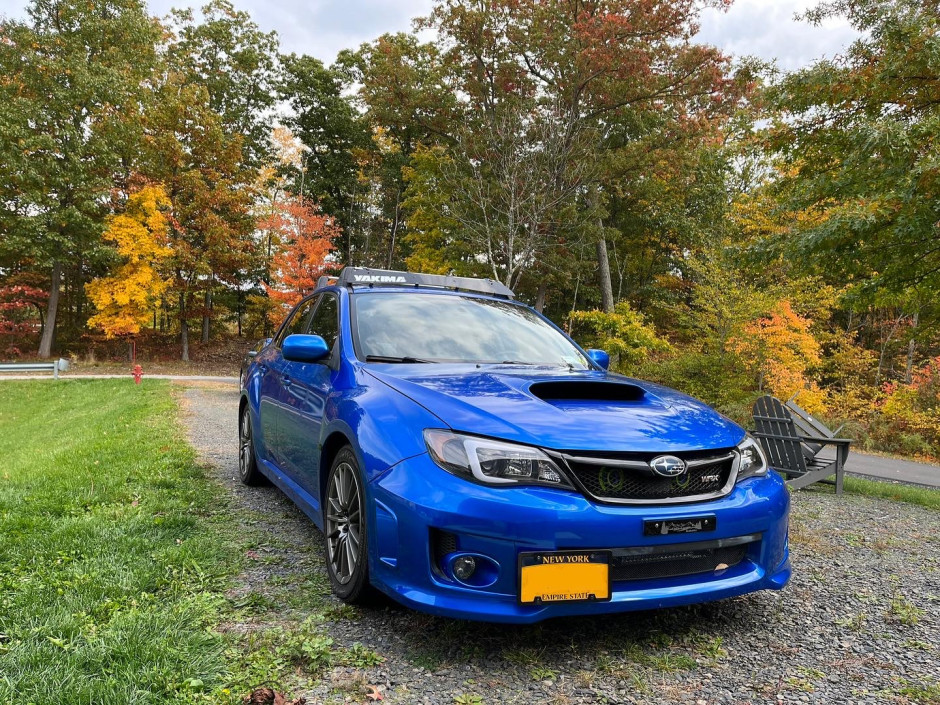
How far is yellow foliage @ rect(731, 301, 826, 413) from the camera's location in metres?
16.0

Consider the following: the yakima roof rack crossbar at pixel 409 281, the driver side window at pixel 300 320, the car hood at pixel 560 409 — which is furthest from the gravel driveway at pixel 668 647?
the yakima roof rack crossbar at pixel 409 281

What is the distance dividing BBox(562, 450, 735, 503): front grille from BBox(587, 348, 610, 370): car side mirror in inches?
65.9

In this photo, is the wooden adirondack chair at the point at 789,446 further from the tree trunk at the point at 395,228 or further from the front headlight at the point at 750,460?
the tree trunk at the point at 395,228

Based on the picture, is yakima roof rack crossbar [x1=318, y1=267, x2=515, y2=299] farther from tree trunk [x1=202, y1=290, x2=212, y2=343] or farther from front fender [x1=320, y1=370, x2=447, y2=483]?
tree trunk [x1=202, y1=290, x2=212, y2=343]

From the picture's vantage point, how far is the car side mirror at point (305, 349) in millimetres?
3523

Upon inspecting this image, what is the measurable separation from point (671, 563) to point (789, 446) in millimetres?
5151

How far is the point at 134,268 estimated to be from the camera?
25.7 metres

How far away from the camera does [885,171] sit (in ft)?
21.2

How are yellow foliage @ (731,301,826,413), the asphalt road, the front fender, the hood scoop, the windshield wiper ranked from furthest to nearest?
1. yellow foliage @ (731,301,826,413)
2. the asphalt road
3. the windshield wiper
4. the hood scoop
5. the front fender

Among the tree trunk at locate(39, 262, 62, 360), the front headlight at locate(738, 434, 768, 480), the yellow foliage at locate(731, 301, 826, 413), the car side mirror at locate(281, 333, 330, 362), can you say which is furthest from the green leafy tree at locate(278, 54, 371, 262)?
the front headlight at locate(738, 434, 768, 480)

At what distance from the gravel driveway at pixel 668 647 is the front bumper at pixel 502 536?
253mm

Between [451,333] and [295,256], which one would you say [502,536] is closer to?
[451,333]

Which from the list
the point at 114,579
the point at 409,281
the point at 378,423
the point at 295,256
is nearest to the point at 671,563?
the point at 378,423

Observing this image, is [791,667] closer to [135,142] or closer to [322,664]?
[322,664]
